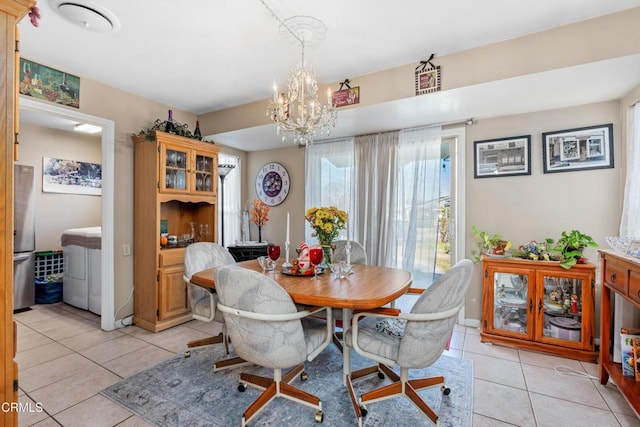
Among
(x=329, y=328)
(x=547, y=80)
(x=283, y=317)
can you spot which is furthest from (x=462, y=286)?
(x=547, y=80)

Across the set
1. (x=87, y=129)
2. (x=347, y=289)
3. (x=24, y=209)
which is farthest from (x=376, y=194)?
(x=24, y=209)

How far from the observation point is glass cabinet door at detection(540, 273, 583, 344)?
8.34 ft

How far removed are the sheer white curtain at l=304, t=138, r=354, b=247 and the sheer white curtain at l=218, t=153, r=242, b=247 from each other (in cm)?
115

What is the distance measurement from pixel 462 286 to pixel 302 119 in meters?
1.54

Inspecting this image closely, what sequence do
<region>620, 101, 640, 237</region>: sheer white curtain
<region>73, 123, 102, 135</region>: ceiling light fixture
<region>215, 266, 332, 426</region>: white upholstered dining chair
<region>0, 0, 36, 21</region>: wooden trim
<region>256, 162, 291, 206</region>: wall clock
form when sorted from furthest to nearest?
<region>256, 162, 291, 206</region>: wall clock
<region>73, 123, 102, 135</region>: ceiling light fixture
<region>620, 101, 640, 237</region>: sheer white curtain
<region>215, 266, 332, 426</region>: white upholstered dining chair
<region>0, 0, 36, 21</region>: wooden trim

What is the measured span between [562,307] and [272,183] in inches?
145

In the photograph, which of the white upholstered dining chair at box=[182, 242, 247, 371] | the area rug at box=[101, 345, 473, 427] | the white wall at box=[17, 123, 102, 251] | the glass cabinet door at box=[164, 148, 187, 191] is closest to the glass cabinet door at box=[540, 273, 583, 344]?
the area rug at box=[101, 345, 473, 427]

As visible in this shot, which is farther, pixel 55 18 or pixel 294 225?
pixel 294 225

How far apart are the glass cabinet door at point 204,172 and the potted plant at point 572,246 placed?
3715 millimetres

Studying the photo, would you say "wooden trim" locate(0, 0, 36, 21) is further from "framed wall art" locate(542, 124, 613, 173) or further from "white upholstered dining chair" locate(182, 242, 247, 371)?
"framed wall art" locate(542, 124, 613, 173)

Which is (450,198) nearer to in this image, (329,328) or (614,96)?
(614,96)

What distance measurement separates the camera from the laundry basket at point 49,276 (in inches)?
158

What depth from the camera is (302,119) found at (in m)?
2.21

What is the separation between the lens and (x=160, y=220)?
3.29 metres
